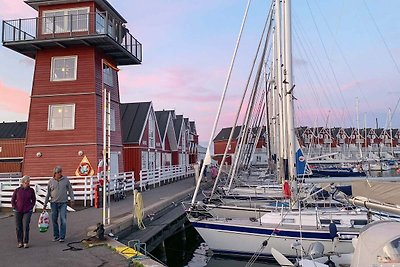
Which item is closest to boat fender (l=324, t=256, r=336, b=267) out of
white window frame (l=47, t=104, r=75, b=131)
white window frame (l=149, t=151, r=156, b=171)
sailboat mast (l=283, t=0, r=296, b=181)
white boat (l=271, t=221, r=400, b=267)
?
white boat (l=271, t=221, r=400, b=267)

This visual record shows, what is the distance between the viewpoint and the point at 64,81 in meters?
23.5

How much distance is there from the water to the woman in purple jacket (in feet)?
16.2

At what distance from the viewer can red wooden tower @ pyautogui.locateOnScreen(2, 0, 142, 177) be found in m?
22.9

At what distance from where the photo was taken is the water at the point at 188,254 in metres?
12.9

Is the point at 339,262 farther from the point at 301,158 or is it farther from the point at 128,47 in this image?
the point at 128,47

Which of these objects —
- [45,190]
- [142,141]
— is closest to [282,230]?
[45,190]

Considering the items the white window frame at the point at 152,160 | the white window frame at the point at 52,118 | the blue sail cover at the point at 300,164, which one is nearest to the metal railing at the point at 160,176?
the white window frame at the point at 152,160

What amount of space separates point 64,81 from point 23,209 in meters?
15.1

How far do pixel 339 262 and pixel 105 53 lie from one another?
20730 mm

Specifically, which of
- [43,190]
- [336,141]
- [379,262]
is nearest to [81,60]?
[43,190]

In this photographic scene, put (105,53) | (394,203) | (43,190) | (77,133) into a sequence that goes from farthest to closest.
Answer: (105,53)
(77,133)
(43,190)
(394,203)

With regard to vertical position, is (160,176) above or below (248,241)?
above

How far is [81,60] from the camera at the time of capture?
76.9ft

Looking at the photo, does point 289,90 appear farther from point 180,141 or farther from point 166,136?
point 180,141
